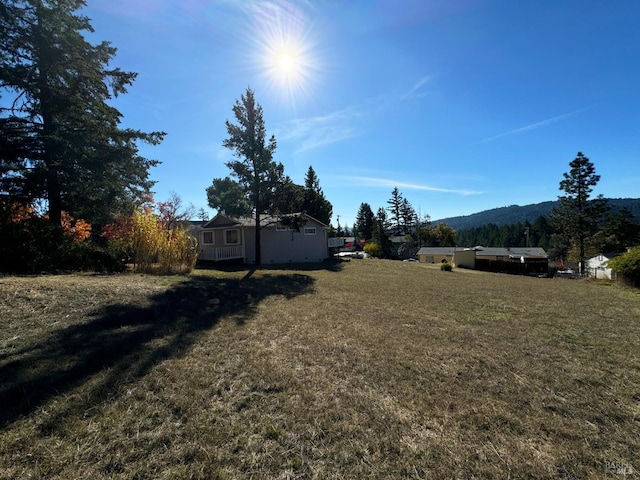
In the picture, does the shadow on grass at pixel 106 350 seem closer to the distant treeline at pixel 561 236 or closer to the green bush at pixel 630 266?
the green bush at pixel 630 266

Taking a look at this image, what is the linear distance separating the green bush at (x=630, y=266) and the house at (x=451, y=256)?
61.2ft

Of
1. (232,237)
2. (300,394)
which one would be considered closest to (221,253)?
(232,237)

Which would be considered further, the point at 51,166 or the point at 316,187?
the point at 316,187

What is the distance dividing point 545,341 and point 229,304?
655cm

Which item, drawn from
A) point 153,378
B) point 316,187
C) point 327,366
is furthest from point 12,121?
point 316,187

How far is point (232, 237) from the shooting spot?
1992 cm

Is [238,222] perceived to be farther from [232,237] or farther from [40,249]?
[40,249]

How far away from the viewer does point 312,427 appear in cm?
266

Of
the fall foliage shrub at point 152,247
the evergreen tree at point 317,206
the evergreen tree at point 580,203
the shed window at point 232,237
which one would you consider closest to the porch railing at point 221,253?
the shed window at point 232,237

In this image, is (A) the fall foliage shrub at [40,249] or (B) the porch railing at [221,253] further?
(B) the porch railing at [221,253]

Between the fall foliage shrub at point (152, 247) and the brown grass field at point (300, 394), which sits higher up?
the fall foliage shrub at point (152, 247)

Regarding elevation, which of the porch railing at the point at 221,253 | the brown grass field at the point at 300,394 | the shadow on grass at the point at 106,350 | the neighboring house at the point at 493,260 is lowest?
the neighboring house at the point at 493,260

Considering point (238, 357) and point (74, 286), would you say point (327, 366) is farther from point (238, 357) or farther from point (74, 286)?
point (74, 286)

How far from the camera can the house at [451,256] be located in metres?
33.0
